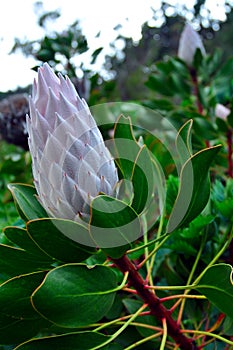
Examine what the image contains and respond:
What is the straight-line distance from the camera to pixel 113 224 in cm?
53

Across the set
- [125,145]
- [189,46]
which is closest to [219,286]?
[125,145]

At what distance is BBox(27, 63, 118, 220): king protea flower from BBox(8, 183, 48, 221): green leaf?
0.08 m

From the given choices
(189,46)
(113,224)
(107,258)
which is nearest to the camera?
(113,224)

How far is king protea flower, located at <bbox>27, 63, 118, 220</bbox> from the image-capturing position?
1.79 ft

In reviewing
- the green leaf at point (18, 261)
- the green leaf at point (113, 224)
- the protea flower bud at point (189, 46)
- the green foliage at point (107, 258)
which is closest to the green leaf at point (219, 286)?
the green foliage at point (107, 258)

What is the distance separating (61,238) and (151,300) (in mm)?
193

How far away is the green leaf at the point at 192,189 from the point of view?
1.83 feet

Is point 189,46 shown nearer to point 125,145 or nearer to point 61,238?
point 125,145

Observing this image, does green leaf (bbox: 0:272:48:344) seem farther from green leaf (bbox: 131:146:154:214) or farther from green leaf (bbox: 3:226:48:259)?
green leaf (bbox: 131:146:154:214)

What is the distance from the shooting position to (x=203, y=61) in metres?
1.71

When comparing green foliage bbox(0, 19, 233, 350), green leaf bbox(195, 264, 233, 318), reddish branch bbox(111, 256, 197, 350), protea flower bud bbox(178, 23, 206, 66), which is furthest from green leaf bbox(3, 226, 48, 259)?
protea flower bud bbox(178, 23, 206, 66)

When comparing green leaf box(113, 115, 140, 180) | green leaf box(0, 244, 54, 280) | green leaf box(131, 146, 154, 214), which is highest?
green leaf box(113, 115, 140, 180)

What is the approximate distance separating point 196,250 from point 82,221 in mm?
280

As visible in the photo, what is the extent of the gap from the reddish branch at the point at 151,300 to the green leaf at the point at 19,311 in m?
0.12
